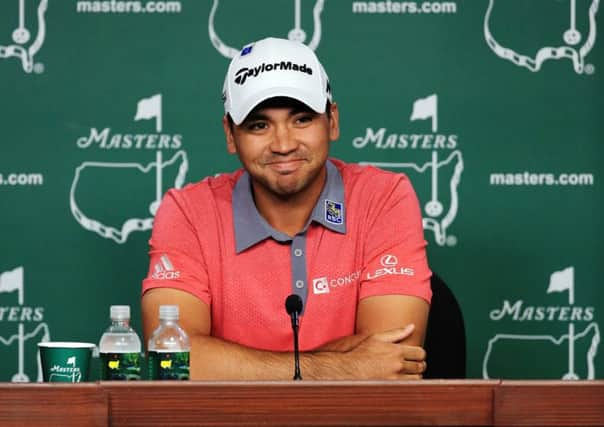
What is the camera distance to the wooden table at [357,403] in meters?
1.55

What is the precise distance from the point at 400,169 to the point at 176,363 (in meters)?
1.70

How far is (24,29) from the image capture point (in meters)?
3.47

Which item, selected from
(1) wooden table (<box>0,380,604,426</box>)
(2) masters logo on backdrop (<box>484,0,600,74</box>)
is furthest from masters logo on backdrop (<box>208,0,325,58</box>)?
(1) wooden table (<box>0,380,604,426</box>)

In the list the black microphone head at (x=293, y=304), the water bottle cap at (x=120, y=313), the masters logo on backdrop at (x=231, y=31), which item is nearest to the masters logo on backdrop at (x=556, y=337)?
the masters logo on backdrop at (x=231, y=31)

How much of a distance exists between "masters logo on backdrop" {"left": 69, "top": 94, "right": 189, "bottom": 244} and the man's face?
0.85 meters

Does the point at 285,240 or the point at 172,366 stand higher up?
the point at 285,240

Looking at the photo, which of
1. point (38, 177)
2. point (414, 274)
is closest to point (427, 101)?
point (414, 274)

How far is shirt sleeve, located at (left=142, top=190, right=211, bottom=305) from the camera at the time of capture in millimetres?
2533

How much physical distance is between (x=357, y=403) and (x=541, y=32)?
7.18 ft

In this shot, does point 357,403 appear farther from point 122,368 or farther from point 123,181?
point 123,181

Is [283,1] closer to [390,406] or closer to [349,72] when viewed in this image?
[349,72]

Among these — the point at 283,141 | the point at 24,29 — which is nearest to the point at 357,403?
the point at 283,141

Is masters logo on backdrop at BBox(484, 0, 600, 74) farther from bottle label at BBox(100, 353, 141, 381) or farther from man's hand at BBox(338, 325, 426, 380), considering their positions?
bottle label at BBox(100, 353, 141, 381)

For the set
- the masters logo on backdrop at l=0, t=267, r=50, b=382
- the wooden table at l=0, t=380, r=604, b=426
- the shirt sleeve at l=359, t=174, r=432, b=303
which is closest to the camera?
the wooden table at l=0, t=380, r=604, b=426
